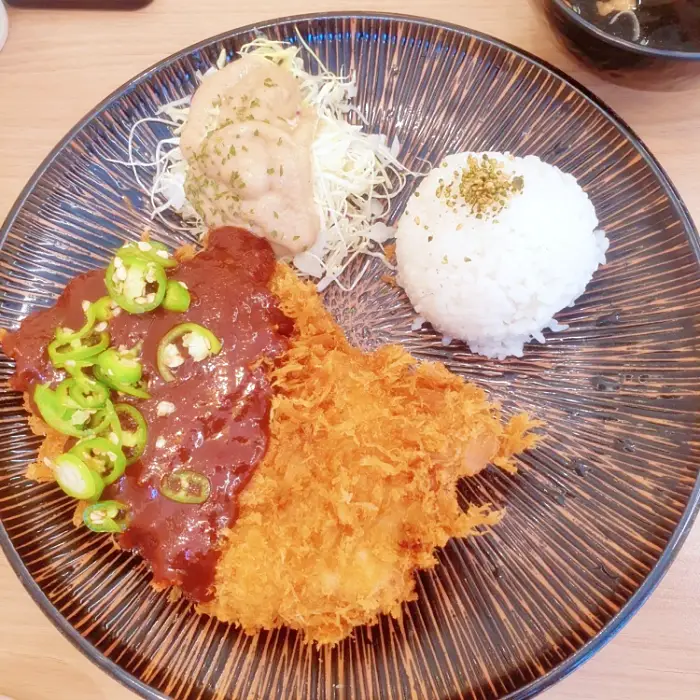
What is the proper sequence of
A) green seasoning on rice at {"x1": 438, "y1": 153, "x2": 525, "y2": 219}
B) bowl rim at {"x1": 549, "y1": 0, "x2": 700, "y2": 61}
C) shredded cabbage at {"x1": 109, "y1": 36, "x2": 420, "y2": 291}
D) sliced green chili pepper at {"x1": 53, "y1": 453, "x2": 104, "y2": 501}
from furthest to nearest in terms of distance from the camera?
shredded cabbage at {"x1": 109, "y1": 36, "x2": 420, "y2": 291}
green seasoning on rice at {"x1": 438, "y1": 153, "x2": 525, "y2": 219}
bowl rim at {"x1": 549, "y1": 0, "x2": 700, "y2": 61}
sliced green chili pepper at {"x1": 53, "y1": 453, "x2": 104, "y2": 501}

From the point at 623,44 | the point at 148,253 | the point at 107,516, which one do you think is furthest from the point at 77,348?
the point at 623,44

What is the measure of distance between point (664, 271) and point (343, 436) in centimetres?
113

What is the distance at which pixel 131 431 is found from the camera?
1642mm

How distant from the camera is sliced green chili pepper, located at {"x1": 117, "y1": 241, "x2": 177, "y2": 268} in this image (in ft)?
5.76

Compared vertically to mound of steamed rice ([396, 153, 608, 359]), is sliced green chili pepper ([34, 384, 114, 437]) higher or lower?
lower

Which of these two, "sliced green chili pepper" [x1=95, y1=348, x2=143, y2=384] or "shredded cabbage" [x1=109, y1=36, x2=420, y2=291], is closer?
"sliced green chili pepper" [x1=95, y1=348, x2=143, y2=384]

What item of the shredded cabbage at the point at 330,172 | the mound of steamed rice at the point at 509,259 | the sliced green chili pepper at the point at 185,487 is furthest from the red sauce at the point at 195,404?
the mound of steamed rice at the point at 509,259

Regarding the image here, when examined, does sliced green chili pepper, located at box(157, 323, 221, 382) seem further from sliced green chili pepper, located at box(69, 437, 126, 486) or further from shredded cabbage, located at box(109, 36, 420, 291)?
shredded cabbage, located at box(109, 36, 420, 291)

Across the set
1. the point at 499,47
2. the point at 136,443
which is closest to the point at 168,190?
the point at 136,443

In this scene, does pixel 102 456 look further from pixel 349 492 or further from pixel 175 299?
pixel 349 492

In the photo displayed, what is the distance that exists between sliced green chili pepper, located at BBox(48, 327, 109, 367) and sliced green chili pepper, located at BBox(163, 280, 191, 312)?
0.20 metres

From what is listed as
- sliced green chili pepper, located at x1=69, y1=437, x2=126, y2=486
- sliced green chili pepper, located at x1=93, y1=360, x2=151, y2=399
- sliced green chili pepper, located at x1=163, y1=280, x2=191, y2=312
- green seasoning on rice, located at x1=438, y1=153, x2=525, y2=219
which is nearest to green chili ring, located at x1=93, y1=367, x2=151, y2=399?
sliced green chili pepper, located at x1=93, y1=360, x2=151, y2=399

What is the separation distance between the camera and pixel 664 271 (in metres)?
1.82

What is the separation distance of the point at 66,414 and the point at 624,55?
1930 millimetres
